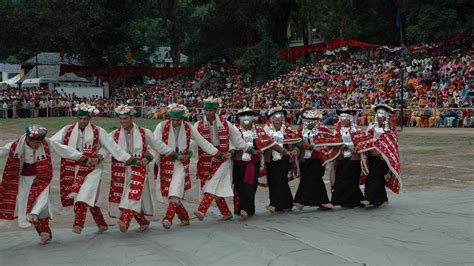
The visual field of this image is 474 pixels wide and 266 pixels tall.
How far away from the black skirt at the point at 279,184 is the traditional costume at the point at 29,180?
3148mm

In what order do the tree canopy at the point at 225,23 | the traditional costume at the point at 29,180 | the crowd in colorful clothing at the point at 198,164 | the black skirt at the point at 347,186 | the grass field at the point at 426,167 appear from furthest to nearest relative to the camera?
the tree canopy at the point at 225,23, the grass field at the point at 426,167, the black skirt at the point at 347,186, the crowd in colorful clothing at the point at 198,164, the traditional costume at the point at 29,180

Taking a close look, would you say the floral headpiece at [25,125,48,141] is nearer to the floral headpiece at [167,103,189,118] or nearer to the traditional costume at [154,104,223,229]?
the traditional costume at [154,104,223,229]

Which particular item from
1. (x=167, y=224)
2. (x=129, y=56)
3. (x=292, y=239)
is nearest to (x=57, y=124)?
(x=129, y=56)

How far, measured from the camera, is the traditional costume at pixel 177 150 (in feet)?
30.5

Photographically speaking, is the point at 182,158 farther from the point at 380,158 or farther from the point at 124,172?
the point at 380,158

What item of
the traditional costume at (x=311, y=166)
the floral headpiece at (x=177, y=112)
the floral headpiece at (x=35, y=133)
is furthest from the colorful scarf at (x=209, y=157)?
the floral headpiece at (x=35, y=133)

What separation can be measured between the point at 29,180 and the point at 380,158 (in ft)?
17.1

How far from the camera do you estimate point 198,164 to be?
981cm

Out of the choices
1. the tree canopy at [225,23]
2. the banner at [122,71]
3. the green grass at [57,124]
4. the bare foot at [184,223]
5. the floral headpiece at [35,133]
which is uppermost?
the tree canopy at [225,23]

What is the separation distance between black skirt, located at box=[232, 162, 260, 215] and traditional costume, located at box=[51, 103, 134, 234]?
6.12 ft

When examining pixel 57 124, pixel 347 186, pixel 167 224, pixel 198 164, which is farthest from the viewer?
pixel 57 124

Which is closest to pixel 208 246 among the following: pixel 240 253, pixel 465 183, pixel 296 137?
pixel 240 253

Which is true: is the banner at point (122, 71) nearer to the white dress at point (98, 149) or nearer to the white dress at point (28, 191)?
the white dress at point (98, 149)

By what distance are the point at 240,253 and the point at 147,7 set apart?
183 ft
